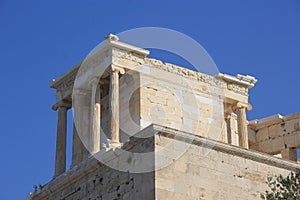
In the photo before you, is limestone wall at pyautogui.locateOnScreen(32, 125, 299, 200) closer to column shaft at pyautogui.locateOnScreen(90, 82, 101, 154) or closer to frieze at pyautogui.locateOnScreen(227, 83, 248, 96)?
column shaft at pyautogui.locateOnScreen(90, 82, 101, 154)

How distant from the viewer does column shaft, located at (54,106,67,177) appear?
2753 cm

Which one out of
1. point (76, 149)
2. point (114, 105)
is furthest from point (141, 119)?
point (76, 149)

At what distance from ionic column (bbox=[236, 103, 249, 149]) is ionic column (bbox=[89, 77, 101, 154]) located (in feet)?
18.6

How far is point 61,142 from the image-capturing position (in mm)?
28031

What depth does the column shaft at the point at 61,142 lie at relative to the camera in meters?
27.5

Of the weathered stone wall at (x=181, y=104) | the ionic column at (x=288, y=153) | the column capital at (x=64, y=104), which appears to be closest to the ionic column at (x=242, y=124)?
the weathered stone wall at (x=181, y=104)

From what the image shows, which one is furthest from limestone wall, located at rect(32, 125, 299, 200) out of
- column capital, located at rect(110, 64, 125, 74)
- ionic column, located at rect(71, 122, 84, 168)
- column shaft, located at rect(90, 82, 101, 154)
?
ionic column, located at rect(71, 122, 84, 168)

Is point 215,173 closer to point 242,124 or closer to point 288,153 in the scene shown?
point 242,124

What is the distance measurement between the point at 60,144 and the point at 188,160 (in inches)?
518

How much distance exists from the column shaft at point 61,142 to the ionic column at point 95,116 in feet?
6.46

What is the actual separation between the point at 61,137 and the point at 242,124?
6841 millimetres

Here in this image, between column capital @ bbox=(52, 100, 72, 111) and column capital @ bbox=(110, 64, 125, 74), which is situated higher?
column capital @ bbox=(110, 64, 125, 74)

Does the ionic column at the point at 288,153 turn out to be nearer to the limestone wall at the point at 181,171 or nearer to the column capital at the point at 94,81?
the column capital at the point at 94,81

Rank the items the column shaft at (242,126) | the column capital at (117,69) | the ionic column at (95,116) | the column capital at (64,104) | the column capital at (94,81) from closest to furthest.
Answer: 1. the ionic column at (95,116)
2. the column capital at (117,69)
3. the column capital at (94,81)
4. the column capital at (64,104)
5. the column shaft at (242,126)
